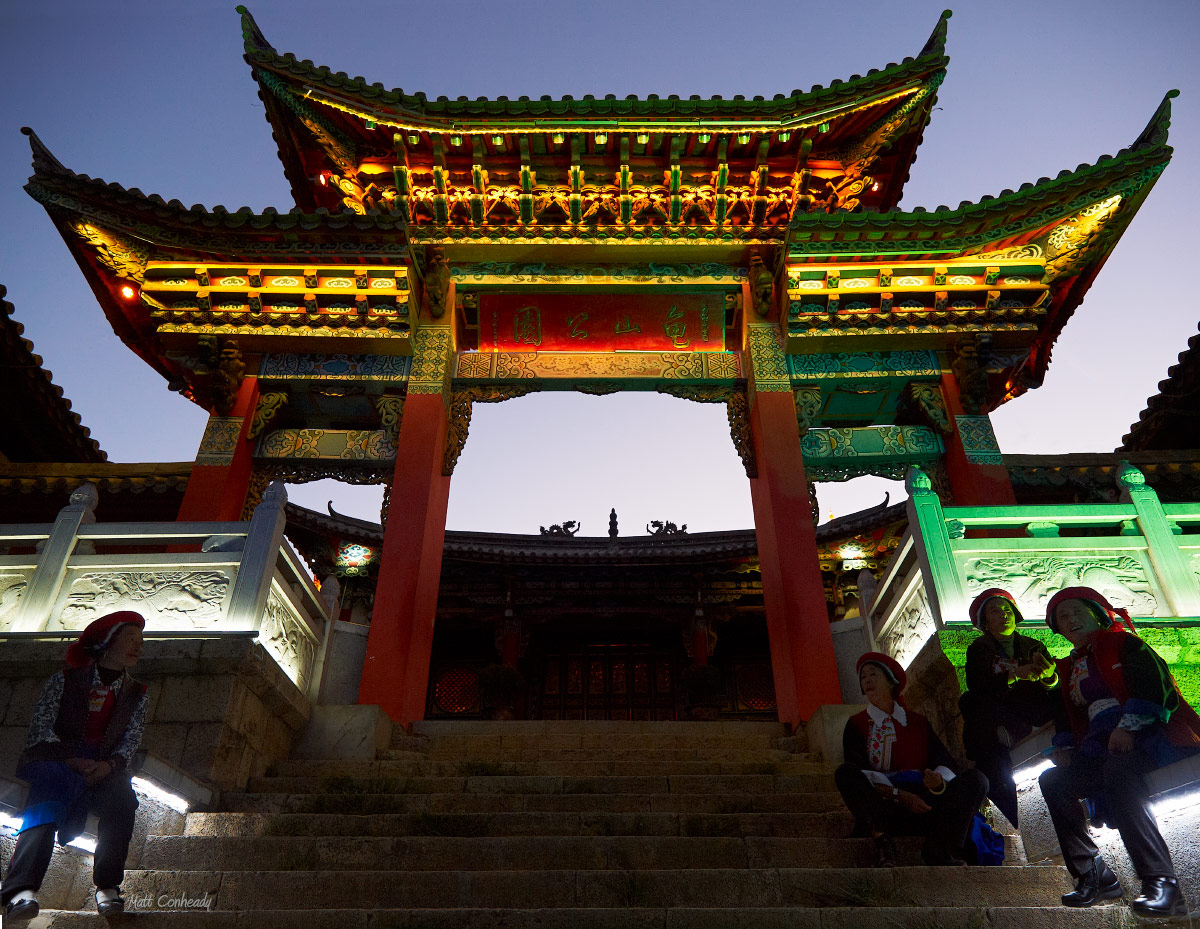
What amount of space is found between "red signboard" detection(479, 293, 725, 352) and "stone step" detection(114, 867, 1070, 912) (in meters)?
8.09

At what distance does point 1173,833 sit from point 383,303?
377 inches

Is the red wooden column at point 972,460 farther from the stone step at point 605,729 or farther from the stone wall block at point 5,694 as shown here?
the stone wall block at point 5,694

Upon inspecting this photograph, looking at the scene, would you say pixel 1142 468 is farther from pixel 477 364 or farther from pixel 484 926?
pixel 484 926

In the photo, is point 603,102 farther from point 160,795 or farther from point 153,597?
point 160,795

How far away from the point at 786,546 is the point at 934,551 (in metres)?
2.86

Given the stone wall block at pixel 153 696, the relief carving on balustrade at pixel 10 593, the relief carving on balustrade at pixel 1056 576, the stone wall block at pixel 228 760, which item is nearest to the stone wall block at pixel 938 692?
the relief carving on balustrade at pixel 1056 576

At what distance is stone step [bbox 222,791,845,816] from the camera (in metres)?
5.91

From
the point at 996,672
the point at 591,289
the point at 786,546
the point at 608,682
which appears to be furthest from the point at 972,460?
the point at 608,682

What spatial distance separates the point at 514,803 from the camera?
19.5ft

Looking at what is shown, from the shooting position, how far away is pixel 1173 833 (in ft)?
13.3

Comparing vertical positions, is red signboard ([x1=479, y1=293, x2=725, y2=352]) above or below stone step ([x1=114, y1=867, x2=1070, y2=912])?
above

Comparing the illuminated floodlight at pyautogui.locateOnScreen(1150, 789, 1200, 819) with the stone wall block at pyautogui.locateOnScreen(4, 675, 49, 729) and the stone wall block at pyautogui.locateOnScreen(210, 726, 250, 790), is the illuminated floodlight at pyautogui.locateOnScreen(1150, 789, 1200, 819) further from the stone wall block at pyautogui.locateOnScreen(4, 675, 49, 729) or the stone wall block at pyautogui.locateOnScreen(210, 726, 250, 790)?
the stone wall block at pyautogui.locateOnScreen(4, 675, 49, 729)

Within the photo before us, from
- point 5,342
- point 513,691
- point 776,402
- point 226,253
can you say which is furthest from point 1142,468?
point 5,342

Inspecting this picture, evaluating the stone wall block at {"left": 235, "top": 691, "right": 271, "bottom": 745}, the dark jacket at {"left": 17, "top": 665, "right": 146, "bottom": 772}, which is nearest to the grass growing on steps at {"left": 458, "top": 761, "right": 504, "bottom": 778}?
the stone wall block at {"left": 235, "top": 691, "right": 271, "bottom": 745}
